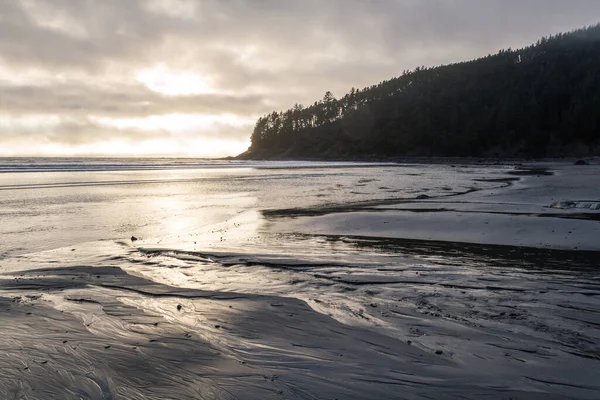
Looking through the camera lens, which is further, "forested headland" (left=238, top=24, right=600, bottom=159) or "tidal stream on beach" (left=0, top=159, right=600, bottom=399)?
"forested headland" (left=238, top=24, right=600, bottom=159)

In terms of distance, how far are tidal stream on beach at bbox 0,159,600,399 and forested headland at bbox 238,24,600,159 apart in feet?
326

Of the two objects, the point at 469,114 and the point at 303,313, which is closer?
the point at 303,313

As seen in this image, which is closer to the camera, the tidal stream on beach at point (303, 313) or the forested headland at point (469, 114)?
the tidal stream on beach at point (303, 313)

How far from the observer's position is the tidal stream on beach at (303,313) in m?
3.72

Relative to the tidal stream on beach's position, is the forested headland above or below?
above

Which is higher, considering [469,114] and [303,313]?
[469,114]

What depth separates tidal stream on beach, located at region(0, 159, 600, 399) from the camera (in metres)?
3.72

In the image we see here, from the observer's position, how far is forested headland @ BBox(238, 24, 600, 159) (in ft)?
343

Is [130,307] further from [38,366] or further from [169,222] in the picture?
[169,222]

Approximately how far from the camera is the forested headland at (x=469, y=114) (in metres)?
104

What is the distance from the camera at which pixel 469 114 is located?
125625mm

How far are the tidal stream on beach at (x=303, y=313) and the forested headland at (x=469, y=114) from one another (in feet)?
326

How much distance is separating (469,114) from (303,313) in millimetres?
132951

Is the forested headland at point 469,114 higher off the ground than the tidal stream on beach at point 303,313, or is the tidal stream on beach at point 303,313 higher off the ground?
the forested headland at point 469,114
